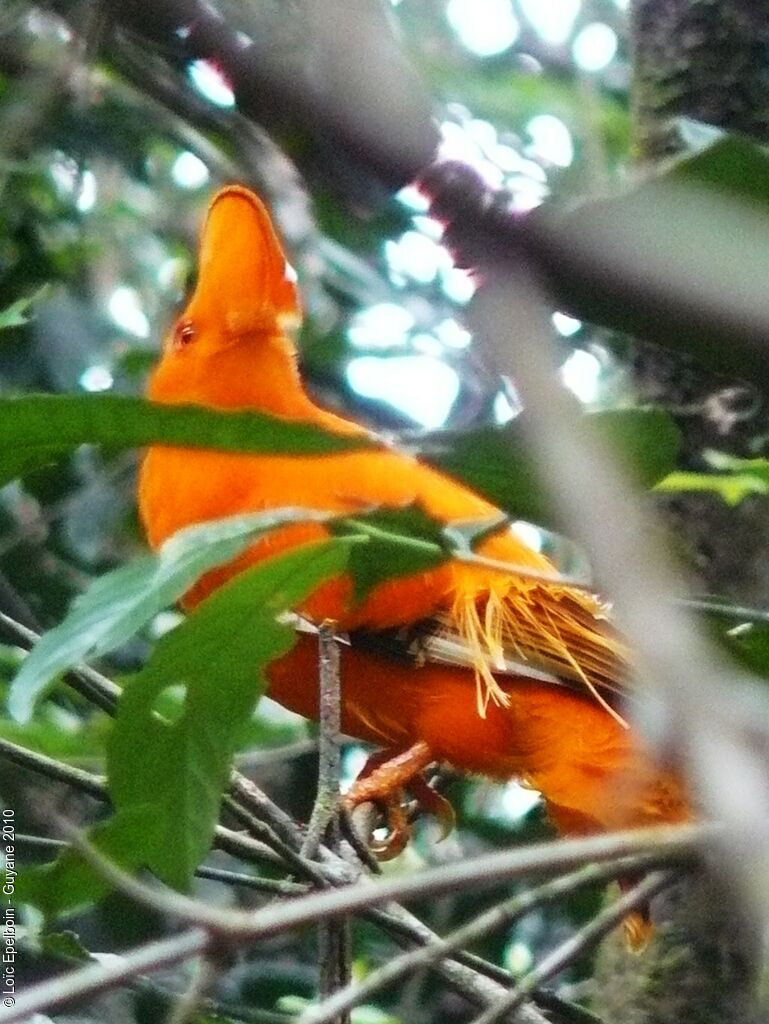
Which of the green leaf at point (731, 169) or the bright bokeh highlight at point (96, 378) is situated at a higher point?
the green leaf at point (731, 169)

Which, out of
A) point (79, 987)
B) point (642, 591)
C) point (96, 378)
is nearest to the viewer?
point (642, 591)

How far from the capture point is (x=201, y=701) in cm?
115

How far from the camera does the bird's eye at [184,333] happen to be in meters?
2.13

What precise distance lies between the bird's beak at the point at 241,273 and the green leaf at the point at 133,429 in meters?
0.89

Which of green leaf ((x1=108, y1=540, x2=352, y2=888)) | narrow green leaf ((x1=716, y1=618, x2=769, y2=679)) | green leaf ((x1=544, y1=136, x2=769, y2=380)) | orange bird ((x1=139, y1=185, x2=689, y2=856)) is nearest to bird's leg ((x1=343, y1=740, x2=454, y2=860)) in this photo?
orange bird ((x1=139, y1=185, x2=689, y2=856))

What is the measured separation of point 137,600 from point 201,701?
180 mm

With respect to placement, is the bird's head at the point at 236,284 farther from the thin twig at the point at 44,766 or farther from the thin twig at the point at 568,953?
the thin twig at the point at 568,953

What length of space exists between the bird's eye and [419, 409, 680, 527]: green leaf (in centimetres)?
115

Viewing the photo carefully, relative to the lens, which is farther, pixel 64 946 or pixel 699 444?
pixel 699 444

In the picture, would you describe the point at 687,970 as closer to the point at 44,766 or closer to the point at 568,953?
the point at 44,766

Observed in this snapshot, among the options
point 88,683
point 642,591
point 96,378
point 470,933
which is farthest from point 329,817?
point 96,378

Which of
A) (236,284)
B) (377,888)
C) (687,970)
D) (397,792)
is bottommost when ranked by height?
(687,970)

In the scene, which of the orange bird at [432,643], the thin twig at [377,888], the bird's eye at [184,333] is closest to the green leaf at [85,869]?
the orange bird at [432,643]

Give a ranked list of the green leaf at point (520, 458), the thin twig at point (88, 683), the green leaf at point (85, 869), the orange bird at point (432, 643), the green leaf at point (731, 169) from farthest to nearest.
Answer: the orange bird at point (432, 643) < the thin twig at point (88, 683) < the green leaf at point (85, 869) < the green leaf at point (520, 458) < the green leaf at point (731, 169)
